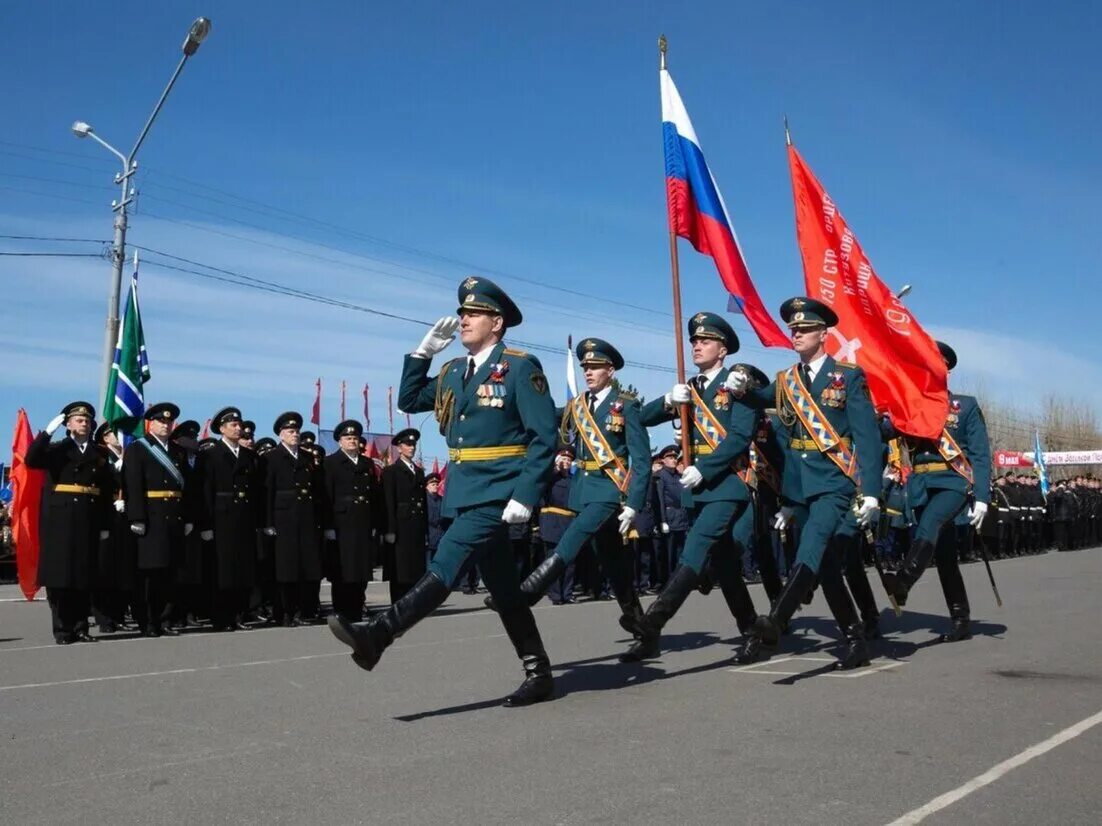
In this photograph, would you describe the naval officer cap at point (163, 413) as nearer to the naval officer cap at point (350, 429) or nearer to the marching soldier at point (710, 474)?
the naval officer cap at point (350, 429)

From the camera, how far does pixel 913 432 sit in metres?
9.16

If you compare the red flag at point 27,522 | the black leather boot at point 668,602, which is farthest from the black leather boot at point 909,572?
the red flag at point 27,522

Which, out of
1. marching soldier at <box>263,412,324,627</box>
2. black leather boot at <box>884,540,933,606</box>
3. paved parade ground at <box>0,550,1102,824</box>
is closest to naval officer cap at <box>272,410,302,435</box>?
marching soldier at <box>263,412,324,627</box>

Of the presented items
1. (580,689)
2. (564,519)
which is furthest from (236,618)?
(580,689)

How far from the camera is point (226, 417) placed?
1195cm

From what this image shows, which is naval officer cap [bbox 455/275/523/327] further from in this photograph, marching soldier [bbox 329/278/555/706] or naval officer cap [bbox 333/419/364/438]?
naval officer cap [bbox 333/419/364/438]

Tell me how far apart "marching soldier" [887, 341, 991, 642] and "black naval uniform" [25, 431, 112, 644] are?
262 inches

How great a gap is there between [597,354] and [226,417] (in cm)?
485

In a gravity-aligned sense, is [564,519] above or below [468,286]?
below

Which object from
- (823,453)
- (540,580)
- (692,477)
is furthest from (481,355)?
(823,453)

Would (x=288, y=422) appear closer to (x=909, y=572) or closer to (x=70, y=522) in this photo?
(x=70, y=522)

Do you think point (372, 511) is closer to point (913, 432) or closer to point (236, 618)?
point (236, 618)

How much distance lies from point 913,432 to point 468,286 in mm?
4121

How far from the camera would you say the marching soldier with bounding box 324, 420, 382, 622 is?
40.9 ft
